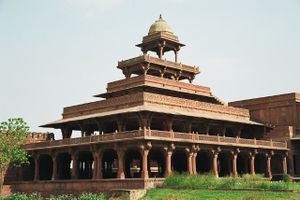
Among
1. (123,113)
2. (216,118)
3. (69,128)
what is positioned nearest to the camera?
(123,113)

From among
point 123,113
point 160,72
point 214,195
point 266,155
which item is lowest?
point 214,195

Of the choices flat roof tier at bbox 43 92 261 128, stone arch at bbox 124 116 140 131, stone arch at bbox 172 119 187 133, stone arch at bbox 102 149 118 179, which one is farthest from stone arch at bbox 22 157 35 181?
stone arch at bbox 172 119 187 133

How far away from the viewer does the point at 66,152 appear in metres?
44.1

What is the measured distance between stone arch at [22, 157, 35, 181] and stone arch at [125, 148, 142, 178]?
1033 centimetres

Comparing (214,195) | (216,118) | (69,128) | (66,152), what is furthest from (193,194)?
(69,128)

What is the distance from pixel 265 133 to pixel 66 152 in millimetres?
21502

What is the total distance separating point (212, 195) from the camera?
30047 millimetres

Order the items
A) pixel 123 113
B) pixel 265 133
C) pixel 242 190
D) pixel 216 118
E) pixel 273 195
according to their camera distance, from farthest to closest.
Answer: pixel 265 133 → pixel 216 118 → pixel 123 113 → pixel 242 190 → pixel 273 195

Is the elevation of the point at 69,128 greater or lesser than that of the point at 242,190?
greater

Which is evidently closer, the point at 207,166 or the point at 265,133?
the point at 207,166

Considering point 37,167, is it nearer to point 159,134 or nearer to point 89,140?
point 89,140

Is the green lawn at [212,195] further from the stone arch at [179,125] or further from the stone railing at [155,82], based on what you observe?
the stone railing at [155,82]

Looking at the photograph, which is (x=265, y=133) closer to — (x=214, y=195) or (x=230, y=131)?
(x=230, y=131)

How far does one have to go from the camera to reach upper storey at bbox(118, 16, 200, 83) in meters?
47.0
